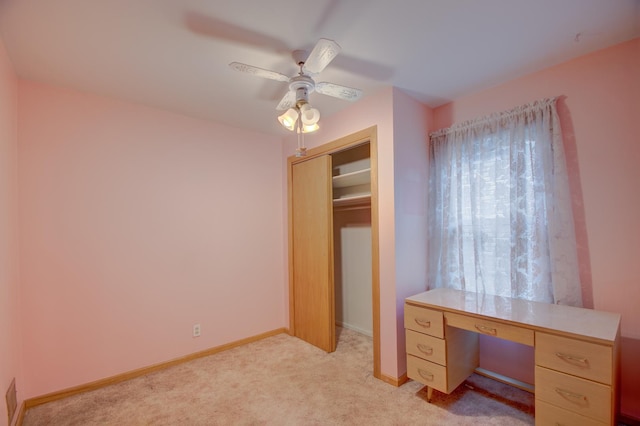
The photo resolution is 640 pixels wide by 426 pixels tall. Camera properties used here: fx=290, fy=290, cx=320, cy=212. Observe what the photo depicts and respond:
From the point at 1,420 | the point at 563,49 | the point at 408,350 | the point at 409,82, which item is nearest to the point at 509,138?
the point at 563,49

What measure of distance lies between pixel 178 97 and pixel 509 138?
2736mm

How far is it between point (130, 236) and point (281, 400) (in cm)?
189

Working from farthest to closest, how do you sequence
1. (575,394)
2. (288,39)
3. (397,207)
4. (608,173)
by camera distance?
(397,207)
(608,173)
(288,39)
(575,394)

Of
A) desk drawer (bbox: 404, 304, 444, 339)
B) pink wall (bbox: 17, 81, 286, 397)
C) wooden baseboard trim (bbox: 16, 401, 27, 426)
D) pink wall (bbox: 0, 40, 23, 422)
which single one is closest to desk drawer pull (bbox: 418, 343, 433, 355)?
desk drawer (bbox: 404, 304, 444, 339)

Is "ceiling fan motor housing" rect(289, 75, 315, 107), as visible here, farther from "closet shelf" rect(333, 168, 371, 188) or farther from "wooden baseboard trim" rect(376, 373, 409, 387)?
"wooden baseboard trim" rect(376, 373, 409, 387)

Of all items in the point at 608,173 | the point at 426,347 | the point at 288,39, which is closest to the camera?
the point at 288,39

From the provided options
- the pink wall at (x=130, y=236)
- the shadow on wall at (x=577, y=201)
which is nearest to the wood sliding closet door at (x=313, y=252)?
the pink wall at (x=130, y=236)

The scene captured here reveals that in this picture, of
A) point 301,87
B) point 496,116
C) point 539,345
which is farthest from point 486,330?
point 301,87

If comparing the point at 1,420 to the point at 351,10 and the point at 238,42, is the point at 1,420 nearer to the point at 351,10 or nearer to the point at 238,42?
the point at 238,42

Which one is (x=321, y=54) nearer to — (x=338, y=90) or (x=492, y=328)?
(x=338, y=90)

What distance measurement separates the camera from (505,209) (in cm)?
228

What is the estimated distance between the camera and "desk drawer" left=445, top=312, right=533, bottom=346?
66.3 inches

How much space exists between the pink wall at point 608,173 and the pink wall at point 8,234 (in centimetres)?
367

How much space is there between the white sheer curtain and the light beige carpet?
0.84 meters
